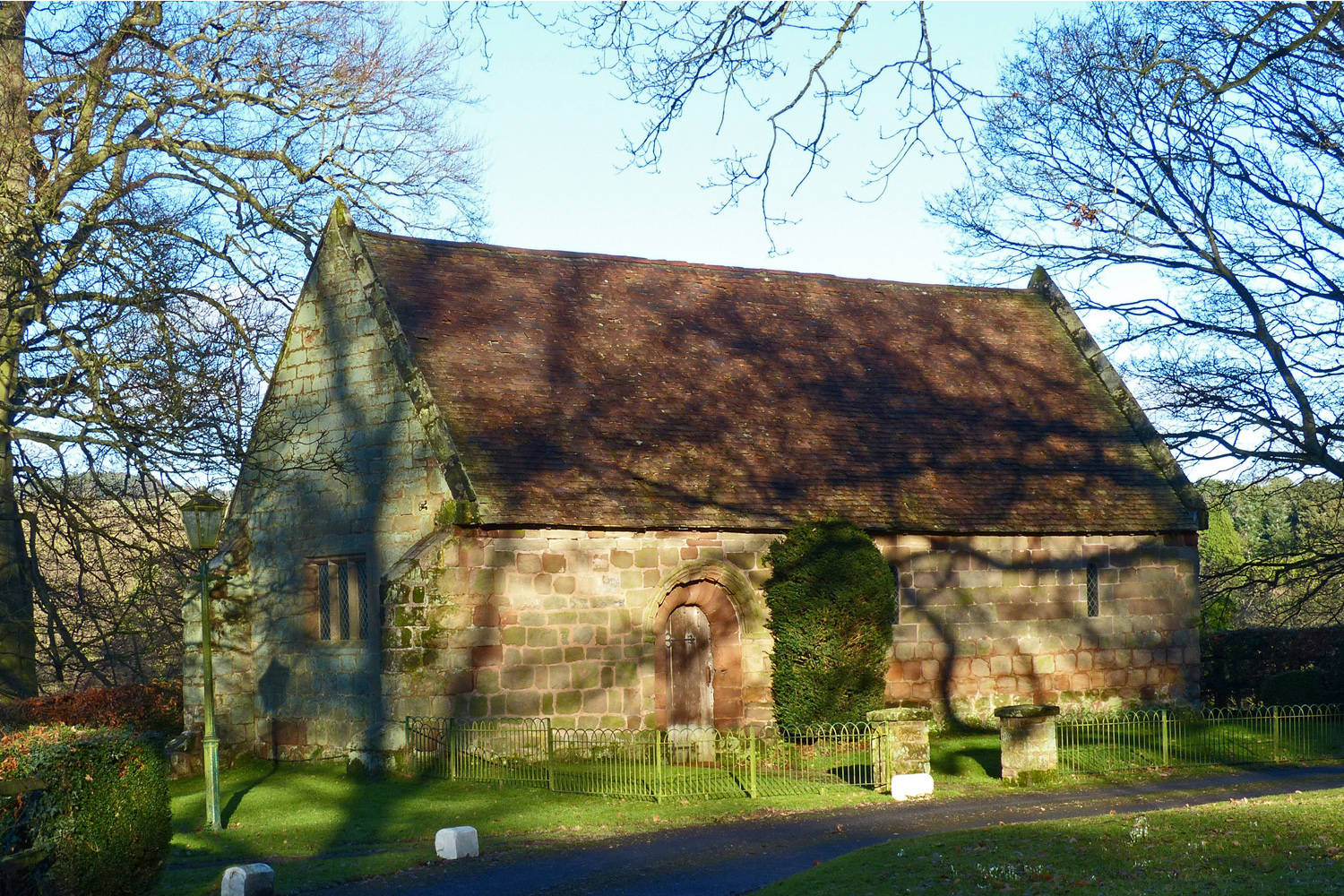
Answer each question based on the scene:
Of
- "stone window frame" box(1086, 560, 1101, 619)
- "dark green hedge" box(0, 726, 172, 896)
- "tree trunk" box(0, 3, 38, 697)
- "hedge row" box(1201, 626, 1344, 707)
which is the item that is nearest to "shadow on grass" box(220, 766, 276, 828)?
"tree trunk" box(0, 3, 38, 697)

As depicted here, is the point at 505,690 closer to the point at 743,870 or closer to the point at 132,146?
the point at 743,870

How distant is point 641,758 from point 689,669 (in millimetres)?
2000

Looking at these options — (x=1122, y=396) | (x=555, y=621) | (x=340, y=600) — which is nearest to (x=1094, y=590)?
(x=1122, y=396)

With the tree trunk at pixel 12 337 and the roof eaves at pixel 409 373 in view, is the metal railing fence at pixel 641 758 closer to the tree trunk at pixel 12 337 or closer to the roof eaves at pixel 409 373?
the roof eaves at pixel 409 373

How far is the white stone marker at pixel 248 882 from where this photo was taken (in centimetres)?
1141

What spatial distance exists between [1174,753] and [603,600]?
9.30 metres

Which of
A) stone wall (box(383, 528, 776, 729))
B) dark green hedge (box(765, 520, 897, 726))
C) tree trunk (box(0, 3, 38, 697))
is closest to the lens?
tree trunk (box(0, 3, 38, 697))

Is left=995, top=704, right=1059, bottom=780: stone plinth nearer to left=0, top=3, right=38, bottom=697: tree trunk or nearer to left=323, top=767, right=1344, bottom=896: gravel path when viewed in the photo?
left=323, top=767, right=1344, bottom=896: gravel path

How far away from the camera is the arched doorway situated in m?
20.8

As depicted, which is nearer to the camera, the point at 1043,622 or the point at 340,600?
the point at 340,600

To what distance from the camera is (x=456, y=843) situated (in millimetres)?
13328

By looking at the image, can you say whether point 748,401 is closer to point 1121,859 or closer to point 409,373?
point 409,373

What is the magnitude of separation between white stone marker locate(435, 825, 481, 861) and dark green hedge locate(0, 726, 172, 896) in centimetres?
308

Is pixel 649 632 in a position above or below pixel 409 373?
below
